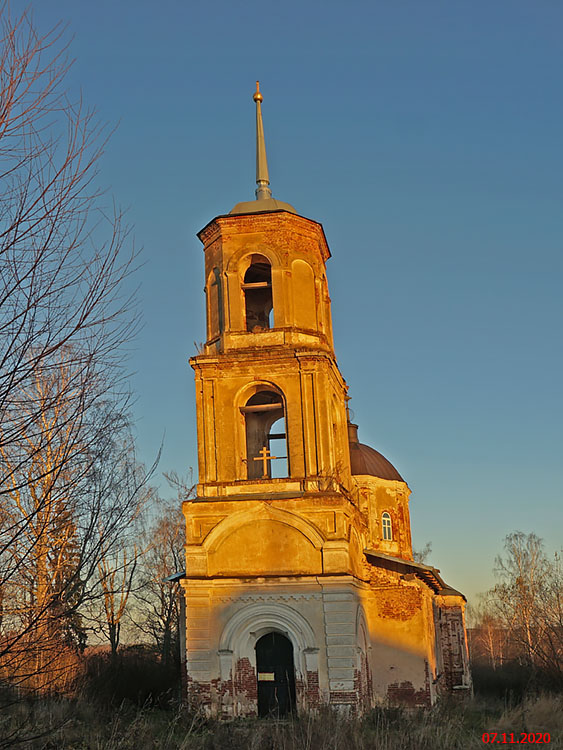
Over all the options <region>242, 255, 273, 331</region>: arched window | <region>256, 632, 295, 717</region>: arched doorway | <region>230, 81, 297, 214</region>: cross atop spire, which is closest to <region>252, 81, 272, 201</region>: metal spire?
<region>230, 81, 297, 214</region>: cross atop spire

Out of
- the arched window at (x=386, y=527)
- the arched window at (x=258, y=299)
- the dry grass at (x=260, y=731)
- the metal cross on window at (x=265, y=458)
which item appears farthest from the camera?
the arched window at (x=386, y=527)

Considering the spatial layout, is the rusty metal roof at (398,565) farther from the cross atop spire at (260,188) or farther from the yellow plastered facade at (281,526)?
the cross atop spire at (260,188)

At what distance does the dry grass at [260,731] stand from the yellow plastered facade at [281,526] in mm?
1127

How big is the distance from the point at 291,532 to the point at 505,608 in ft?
104

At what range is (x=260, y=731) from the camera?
1216cm

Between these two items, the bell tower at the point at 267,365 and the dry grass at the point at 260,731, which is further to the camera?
the bell tower at the point at 267,365

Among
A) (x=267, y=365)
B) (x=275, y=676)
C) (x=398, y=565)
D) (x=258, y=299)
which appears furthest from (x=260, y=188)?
(x=275, y=676)

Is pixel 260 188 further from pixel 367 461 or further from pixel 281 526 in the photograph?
pixel 367 461

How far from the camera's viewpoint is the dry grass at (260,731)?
10031 millimetres

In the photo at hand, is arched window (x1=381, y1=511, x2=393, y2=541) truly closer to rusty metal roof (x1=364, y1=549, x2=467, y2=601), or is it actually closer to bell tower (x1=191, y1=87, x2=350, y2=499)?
rusty metal roof (x1=364, y1=549, x2=467, y2=601)

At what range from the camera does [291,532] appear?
18.0 metres

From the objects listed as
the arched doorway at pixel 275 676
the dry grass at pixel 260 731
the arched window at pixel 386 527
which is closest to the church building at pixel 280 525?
the arched doorway at pixel 275 676

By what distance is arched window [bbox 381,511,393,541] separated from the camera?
29703 mm

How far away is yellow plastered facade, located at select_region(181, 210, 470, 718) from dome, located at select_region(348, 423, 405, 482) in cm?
822
